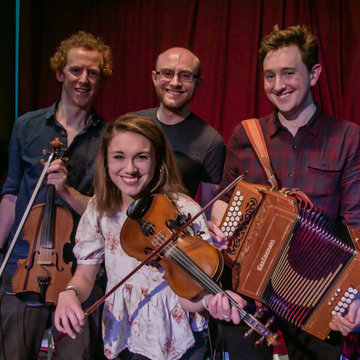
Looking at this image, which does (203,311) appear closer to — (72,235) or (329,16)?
(72,235)

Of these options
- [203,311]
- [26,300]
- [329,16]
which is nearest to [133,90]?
[329,16]

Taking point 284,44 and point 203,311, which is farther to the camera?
point 284,44

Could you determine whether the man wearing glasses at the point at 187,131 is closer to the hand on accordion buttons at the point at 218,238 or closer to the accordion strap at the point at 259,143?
the accordion strap at the point at 259,143

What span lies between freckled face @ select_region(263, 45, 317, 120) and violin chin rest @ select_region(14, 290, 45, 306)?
4.22ft

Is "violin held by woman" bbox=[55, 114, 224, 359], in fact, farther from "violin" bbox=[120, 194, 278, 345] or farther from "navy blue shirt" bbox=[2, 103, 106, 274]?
"navy blue shirt" bbox=[2, 103, 106, 274]

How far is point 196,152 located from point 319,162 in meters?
0.68

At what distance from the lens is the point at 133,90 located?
3.69 m

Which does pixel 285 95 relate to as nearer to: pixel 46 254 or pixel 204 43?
pixel 46 254

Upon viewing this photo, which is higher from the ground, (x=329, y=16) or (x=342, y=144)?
(x=329, y=16)

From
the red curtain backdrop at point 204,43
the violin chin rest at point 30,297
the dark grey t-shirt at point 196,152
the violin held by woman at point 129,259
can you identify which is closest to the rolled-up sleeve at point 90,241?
the violin held by woman at point 129,259

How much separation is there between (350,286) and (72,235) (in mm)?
1142

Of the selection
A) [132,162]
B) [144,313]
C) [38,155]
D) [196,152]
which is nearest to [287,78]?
[196,152]

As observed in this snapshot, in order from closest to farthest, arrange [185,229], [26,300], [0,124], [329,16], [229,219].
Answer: [185,229]
[229,219]
[26,300]
[329,16]
[0,124]

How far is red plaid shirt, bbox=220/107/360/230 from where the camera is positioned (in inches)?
71.8
